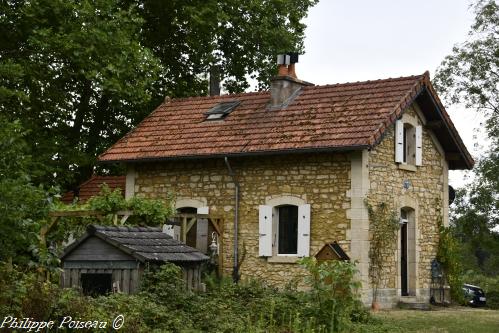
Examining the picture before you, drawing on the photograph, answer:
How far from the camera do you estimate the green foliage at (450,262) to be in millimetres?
22109

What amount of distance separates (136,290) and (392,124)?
8.68 meters

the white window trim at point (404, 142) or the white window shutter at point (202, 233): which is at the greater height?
the white window trim at point (404, 142)

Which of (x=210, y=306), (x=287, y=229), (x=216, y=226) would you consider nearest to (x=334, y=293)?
(x=210, y=306)

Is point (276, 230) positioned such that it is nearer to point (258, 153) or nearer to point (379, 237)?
point (258, 153)

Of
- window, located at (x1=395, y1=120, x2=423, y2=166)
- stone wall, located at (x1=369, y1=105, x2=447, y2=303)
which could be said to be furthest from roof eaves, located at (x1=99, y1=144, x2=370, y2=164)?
window, located at (x1=395, y1=120, x2=423, y2=166)

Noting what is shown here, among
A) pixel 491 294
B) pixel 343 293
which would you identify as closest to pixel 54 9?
pixel 343 293

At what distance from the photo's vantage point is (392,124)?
20344 millimetres

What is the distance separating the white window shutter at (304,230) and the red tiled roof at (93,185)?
7275 millimetres

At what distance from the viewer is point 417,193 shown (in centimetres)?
2169

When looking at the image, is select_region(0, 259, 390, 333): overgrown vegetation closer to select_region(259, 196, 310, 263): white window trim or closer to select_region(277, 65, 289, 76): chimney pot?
select_region(259, 196, 310, 263): white window trim

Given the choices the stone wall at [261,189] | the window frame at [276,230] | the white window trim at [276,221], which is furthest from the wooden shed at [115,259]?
the window frame at [276,230]

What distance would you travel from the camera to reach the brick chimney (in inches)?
874

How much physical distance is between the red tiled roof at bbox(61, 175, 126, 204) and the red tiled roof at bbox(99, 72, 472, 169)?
2.58 metres

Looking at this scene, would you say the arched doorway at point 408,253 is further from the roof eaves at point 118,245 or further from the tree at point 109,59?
the roof eaves at point 118,245
